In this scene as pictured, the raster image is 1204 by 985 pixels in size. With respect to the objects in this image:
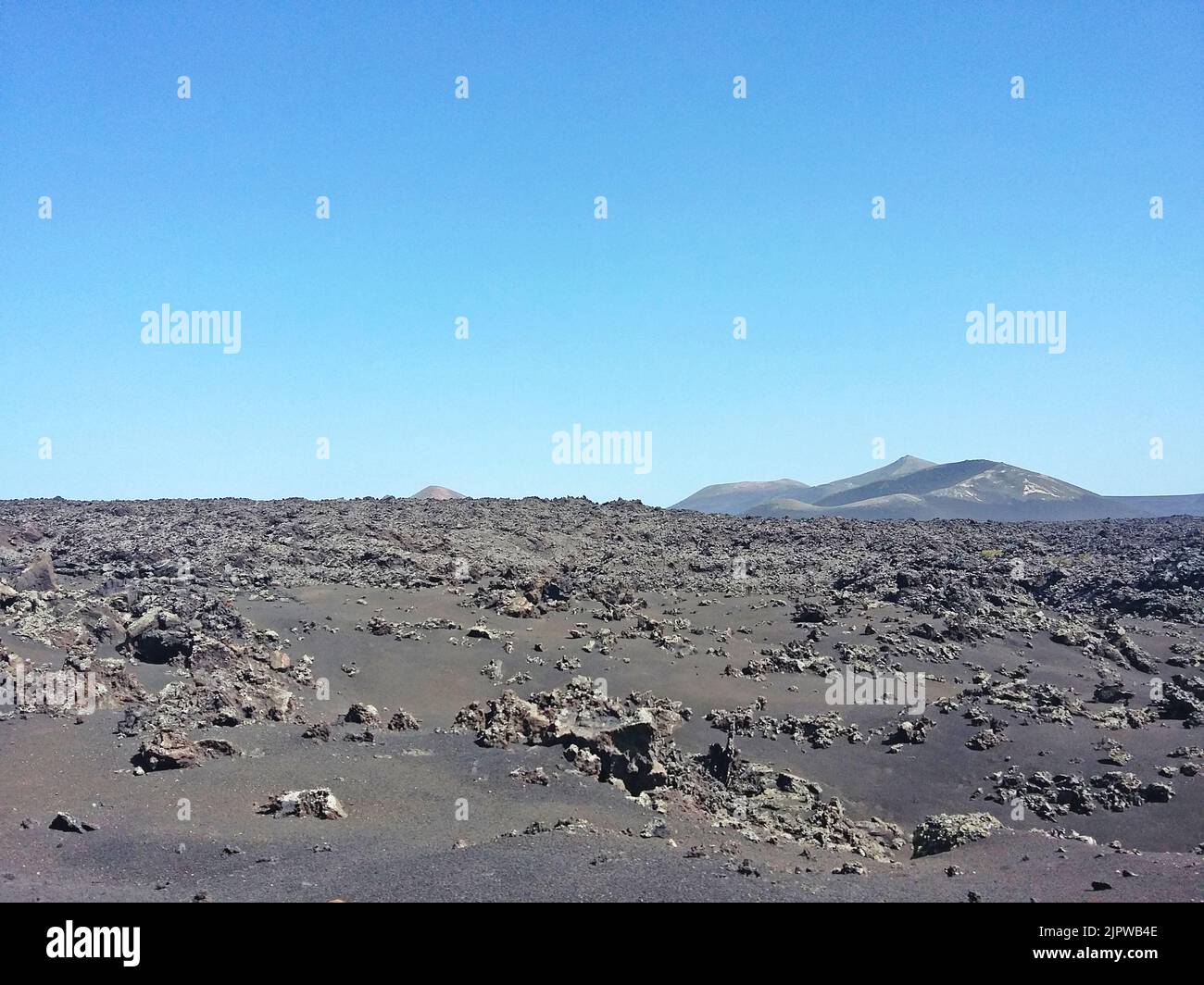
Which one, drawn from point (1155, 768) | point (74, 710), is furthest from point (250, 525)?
point (1155, 768)

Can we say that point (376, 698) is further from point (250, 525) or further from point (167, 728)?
point (250, 525)

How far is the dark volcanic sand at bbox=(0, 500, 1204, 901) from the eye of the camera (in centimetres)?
776

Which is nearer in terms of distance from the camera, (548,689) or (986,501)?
(548,689)

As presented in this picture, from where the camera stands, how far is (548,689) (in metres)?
16.0

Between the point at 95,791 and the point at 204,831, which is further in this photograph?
the point at 95,791

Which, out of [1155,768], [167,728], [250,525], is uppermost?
[250,525]

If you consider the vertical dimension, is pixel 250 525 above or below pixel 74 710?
above

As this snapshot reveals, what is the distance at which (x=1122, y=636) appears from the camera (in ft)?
57.5

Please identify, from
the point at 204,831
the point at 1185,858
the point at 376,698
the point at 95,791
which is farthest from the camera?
the point at 376,698

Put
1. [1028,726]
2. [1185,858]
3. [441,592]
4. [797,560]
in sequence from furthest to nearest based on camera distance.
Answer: [797,560] < [441,592] < [1028,726] < [1185,858]

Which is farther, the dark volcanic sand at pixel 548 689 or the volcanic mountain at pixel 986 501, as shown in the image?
the volcanic mountain at pixel 986 501

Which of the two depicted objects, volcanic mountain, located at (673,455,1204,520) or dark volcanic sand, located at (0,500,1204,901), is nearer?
dark volcanic sand, located at (0,500,1204,901)

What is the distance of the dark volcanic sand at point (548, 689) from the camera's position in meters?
7.76
